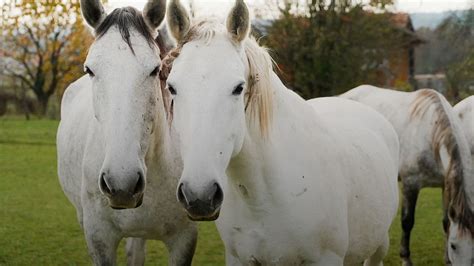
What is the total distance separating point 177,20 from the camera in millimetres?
2869

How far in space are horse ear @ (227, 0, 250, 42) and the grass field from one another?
14.1ft

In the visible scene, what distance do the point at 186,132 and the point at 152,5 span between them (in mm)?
1062

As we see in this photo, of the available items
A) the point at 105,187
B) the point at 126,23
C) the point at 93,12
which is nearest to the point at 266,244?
the point at 105,187

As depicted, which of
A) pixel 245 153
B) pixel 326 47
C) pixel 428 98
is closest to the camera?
pixel 245 153

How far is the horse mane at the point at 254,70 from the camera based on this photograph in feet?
9.24

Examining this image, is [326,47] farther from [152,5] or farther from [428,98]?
[152,5]

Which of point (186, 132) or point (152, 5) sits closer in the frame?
point (186, 132)

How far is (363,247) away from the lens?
12.1 ft

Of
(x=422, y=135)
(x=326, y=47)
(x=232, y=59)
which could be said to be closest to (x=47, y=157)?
(x=326, y=47)

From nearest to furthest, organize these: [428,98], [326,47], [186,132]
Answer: [186,132] < [428,98] < [326,47]

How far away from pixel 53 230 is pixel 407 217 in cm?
452

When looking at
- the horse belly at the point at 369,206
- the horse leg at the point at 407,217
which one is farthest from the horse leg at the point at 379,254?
the horse leg at the point at 407,217

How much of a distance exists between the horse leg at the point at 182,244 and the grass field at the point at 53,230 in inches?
117

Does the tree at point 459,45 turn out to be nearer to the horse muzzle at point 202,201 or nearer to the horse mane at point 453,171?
the horse mane at point 453,171
